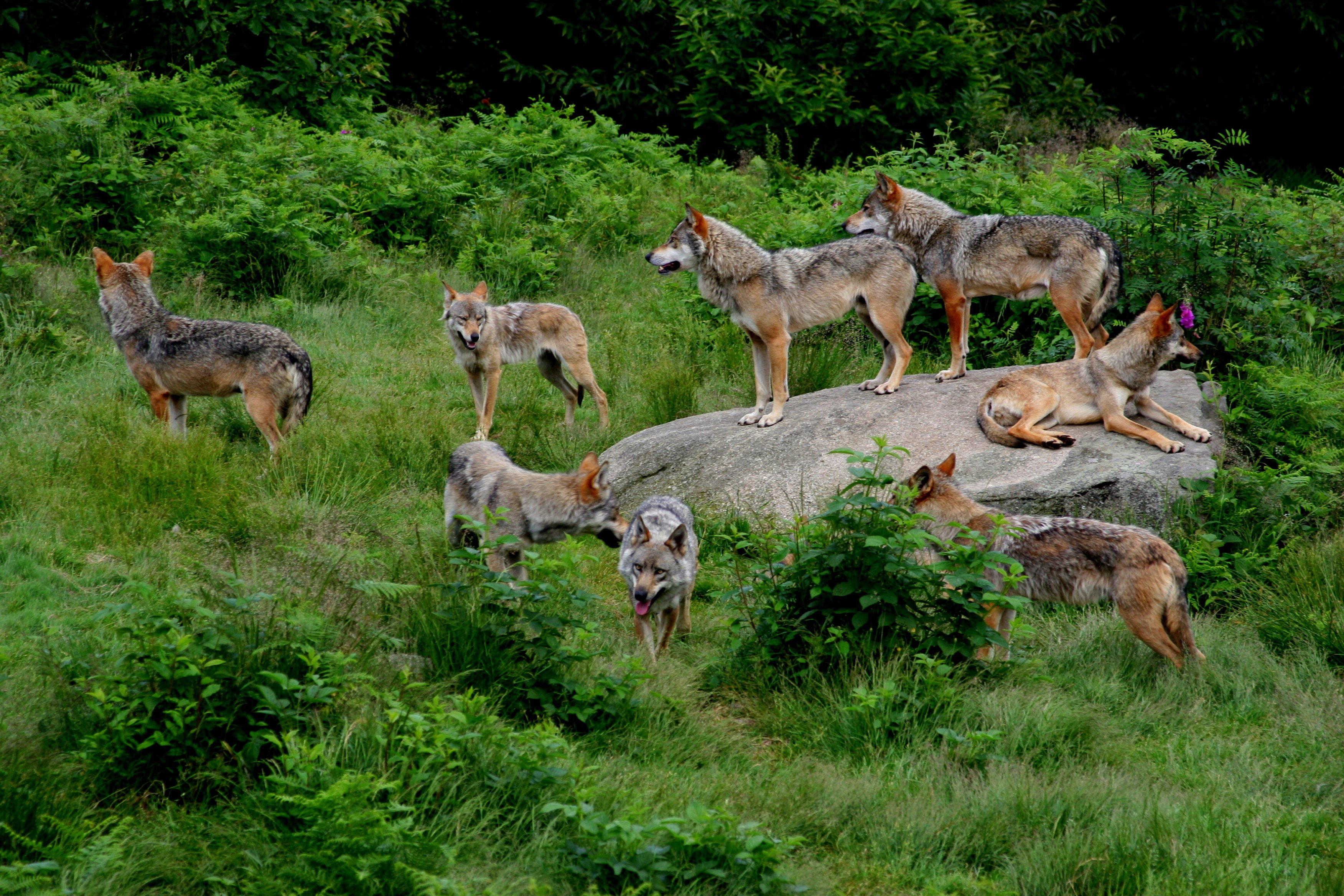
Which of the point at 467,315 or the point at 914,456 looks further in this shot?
the point at 467,315

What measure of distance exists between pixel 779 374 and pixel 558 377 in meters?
2.93

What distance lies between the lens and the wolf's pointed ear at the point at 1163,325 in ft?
27.2

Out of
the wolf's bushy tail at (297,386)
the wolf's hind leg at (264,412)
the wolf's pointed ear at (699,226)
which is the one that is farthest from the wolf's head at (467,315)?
the wolf's pointed ear at (699,226)

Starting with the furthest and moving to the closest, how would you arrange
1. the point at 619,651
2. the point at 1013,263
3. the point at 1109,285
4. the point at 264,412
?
the point at 1013,263
the point at 1109,285
the point at 264,412
the point at 619,651

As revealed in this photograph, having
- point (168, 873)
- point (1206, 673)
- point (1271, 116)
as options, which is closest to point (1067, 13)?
point (1271, 116)

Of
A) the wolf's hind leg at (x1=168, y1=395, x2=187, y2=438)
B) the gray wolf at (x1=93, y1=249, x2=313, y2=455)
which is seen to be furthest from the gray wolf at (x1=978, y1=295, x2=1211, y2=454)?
the wolf's hind leg at (x1=168, y1=395, x2=187, y2=438)

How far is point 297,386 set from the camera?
923 cm

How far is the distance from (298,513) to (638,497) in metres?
2.53

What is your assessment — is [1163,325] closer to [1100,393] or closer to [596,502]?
[1100,393]

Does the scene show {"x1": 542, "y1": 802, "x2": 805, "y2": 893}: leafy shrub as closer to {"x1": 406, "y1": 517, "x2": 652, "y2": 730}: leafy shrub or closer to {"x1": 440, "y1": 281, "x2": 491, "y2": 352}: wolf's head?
{"x1": 406, "y1": 517, "x2": 652, "y2": 730}: leafy shrub

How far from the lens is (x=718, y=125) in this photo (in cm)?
1955

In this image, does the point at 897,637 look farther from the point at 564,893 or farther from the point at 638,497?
the point at 638,497

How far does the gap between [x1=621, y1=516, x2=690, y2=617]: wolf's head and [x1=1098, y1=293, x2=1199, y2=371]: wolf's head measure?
372cm

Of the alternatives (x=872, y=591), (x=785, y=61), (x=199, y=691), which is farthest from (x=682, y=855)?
(x=785, y=61)
